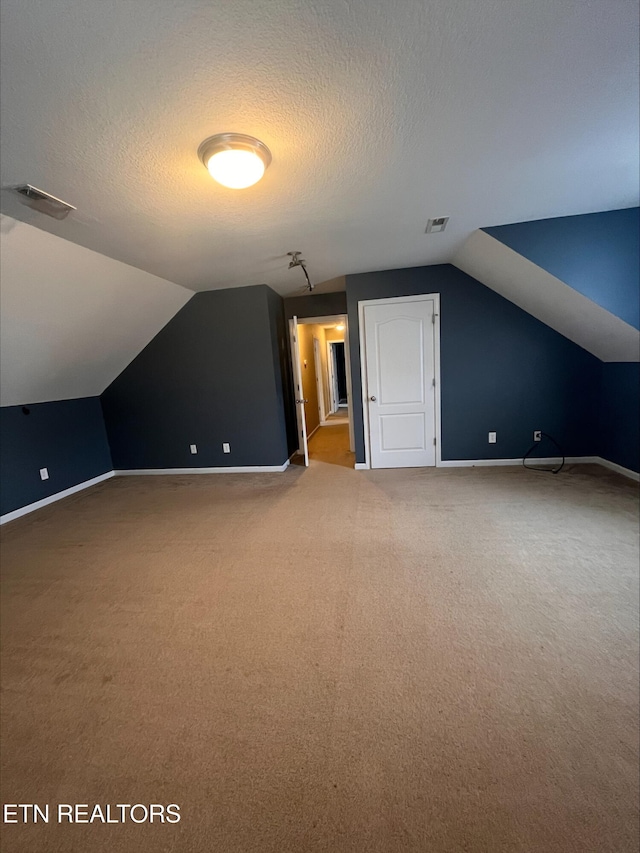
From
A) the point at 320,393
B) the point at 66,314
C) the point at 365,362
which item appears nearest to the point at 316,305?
the point at 365,362

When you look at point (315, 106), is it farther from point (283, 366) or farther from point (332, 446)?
point (332, 446)

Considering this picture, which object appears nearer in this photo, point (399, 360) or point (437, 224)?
point (437, 224)

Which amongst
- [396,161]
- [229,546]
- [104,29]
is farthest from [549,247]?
[229,546]

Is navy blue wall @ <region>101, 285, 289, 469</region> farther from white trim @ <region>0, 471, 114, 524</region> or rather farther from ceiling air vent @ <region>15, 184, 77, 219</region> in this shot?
ceiling air vent @ <region>15, 184, 77, 219</region>

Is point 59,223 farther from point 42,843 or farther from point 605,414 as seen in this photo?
point 605,414

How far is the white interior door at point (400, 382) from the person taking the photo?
163 inches

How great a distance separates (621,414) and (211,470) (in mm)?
4974

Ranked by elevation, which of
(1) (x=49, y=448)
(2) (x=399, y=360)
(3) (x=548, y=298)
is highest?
(3) (x=548, y=298)

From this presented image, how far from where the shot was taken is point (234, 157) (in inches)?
64.4

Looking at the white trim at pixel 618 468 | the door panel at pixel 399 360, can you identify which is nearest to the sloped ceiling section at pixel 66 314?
the door panel at pixel 399 360

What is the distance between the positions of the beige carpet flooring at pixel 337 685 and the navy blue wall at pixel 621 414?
1014 mm

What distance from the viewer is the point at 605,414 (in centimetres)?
381

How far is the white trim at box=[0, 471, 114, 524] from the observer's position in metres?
3.72

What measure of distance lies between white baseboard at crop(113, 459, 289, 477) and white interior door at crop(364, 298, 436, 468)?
136 cm
